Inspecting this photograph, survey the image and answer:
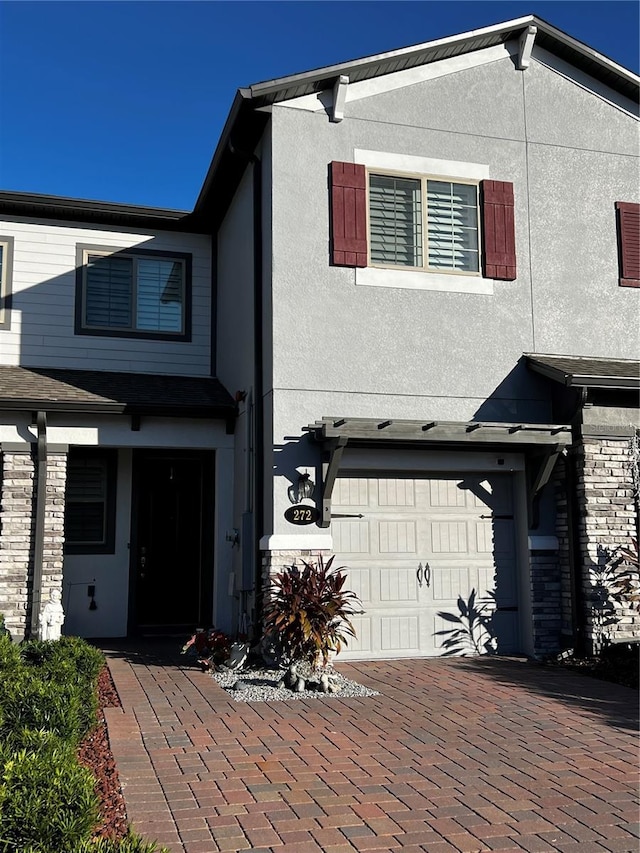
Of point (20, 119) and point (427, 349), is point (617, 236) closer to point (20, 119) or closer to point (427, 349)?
point (427, 349)

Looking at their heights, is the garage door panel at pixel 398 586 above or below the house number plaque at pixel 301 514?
below

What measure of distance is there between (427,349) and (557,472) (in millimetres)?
2229

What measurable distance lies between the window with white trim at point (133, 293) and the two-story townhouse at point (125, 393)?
2 cm

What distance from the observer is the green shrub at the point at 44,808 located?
11.7ft

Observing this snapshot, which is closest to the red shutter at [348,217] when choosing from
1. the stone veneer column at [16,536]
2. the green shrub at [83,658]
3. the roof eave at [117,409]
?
the roof eave at [117,409]

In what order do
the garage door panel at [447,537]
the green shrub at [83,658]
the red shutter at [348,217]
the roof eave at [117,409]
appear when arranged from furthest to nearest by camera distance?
1. the roof eave at [117,409]
2. the garage door panel at [447,537]
3. the red shutter at [348,217]
4. the green shrub at [83,658]

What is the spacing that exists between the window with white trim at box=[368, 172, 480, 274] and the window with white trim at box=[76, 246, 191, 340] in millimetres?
3900

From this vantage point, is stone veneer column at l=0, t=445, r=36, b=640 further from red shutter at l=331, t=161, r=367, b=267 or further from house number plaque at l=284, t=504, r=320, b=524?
red shutter at l=331, t=161, r=367, b=267

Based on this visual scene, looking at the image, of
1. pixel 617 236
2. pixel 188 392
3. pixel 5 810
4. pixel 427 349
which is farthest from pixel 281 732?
pixel 617 236

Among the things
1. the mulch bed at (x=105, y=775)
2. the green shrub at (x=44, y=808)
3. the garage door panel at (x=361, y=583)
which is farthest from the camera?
the garage door panel at (x=361, y=583)

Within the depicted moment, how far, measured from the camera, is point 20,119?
10.8 meters

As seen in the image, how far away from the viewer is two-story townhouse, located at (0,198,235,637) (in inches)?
429

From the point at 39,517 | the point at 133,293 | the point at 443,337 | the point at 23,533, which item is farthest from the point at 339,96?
the point at 23,533

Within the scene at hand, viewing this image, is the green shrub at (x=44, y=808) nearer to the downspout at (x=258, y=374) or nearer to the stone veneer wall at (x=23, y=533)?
the downspout at (x=258, y=374)
